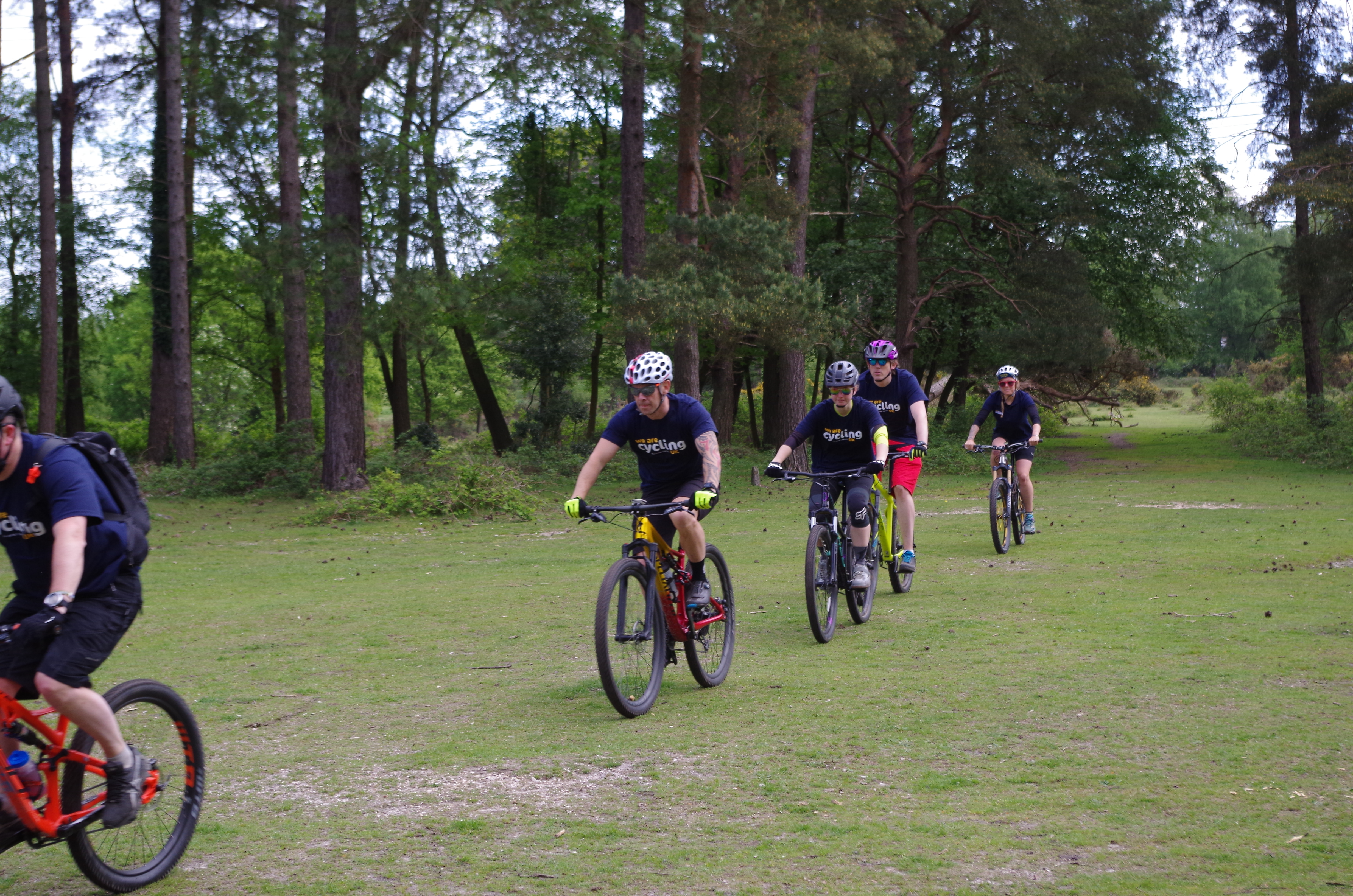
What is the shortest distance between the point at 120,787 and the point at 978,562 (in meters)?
10.1

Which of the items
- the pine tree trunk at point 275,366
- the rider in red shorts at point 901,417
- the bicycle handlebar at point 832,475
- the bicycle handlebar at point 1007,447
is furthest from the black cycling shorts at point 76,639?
the pine tree trunk at point 275,366

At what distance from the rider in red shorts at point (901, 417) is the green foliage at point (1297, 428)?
20790mm

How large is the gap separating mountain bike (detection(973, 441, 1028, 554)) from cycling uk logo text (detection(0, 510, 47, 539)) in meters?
10.4

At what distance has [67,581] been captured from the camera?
12.2 ft

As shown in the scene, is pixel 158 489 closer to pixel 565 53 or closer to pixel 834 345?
pixel 565 53

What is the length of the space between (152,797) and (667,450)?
3560 mm

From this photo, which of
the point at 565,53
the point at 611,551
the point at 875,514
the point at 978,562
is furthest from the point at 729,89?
the point at 875,514

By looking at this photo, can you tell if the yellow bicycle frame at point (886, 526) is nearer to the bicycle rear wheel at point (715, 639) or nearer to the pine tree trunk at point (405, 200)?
the bicycle rear wheel at point (715, 639)

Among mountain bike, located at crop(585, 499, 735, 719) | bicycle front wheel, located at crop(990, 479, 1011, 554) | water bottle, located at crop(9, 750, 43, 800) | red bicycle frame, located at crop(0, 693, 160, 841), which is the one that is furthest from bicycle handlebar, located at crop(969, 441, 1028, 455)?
water bottle, located at crop(9, 750, 43, 800)

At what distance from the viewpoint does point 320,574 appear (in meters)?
13.5

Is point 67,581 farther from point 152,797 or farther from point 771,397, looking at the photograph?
point 771,397

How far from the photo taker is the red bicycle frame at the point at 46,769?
12.4 feet

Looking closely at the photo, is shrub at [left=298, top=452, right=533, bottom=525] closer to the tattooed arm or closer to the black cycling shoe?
the tattooed arm

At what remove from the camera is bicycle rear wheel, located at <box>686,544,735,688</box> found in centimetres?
705
